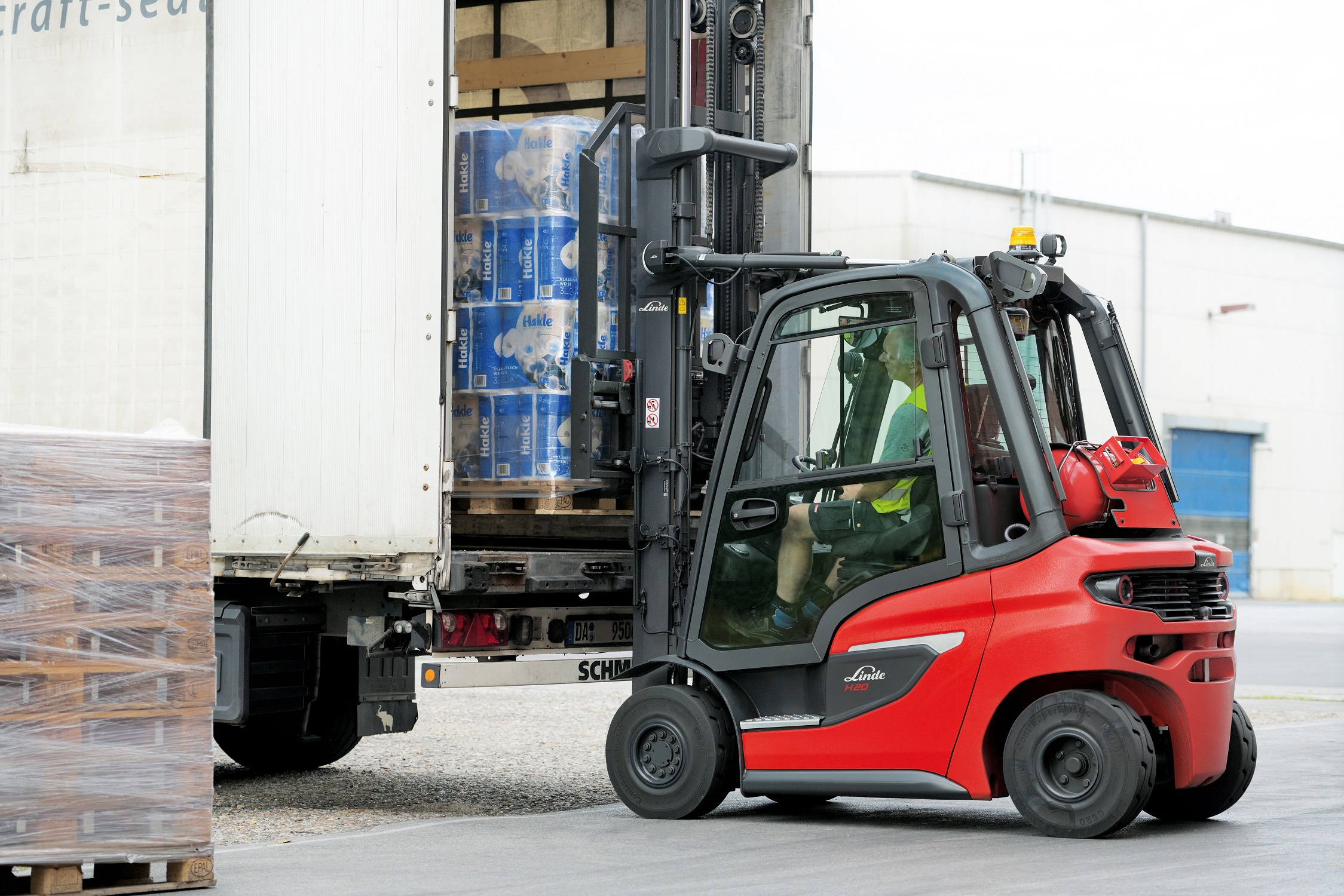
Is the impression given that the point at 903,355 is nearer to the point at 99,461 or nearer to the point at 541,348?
→ the point at 541,348

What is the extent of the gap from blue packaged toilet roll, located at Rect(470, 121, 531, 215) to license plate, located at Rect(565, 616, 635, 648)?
179 centimetres

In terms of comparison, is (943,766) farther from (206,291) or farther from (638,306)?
(206,291)

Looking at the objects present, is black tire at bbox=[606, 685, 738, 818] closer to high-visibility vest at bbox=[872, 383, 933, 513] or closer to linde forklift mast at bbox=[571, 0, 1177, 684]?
linde forklift mast at bbox=[571, 0, 1177, 684]

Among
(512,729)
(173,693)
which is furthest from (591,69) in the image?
(512,729)

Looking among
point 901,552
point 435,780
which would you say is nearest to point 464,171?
point 901,552

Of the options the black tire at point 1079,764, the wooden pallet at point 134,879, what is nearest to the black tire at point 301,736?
the wooden pallet at point 134,879

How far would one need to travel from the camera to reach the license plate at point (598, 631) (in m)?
7.55

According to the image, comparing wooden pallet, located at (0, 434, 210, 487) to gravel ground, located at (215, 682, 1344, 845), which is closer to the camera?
wooden pallet, located at (0, 434, 210, 487)

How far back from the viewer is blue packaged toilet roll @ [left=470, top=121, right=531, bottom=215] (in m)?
7.38

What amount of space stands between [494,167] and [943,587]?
2668 millimetres

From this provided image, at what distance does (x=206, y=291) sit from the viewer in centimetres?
732

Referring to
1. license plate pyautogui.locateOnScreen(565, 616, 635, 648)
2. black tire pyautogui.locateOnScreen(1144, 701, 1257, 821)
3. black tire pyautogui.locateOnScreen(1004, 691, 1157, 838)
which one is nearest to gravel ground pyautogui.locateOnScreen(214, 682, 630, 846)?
license plate pyautogui.locateOnScreen(565, 616, 635, 648)

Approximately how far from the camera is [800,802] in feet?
24.1

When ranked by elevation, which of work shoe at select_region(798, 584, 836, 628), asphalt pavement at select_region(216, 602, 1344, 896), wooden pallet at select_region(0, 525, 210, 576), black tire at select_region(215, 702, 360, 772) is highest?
wooden pallet at select_region(0, 525, 210, 576)
